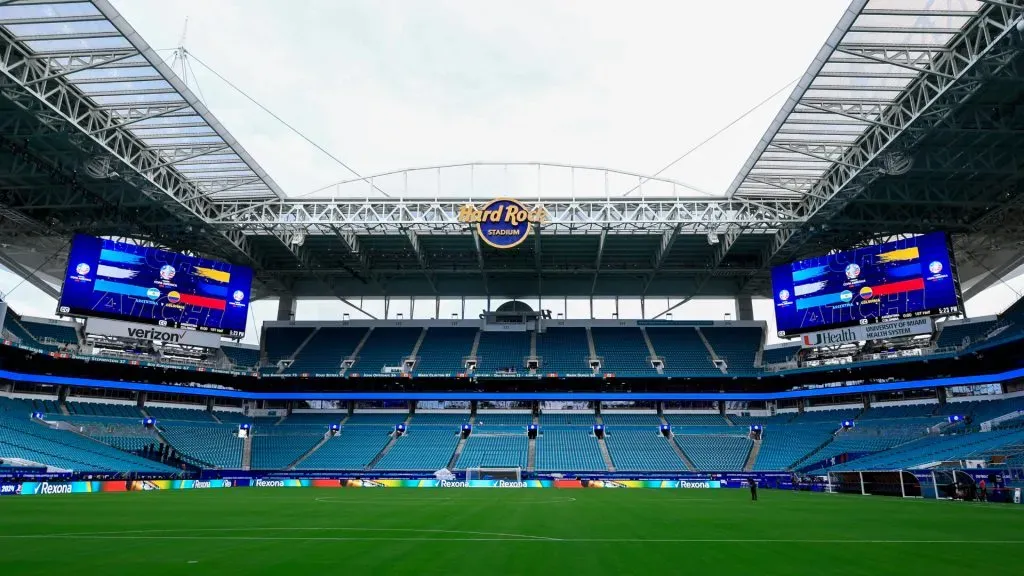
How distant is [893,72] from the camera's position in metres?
27.9

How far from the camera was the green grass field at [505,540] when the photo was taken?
1123cm

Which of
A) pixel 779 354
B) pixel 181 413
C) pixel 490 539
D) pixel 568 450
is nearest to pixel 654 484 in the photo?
pixel 568 450

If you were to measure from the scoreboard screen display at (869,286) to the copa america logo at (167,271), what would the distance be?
48.2 m

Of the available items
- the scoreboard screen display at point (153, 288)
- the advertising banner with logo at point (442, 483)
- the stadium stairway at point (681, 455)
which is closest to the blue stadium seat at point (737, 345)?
the stadium stairway at point (681, 455)

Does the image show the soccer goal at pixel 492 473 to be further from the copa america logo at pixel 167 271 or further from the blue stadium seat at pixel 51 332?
the blue stadium seat at pixel 51 332

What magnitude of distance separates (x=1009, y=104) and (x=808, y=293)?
2077cm

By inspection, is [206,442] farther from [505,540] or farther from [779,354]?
[779,354]

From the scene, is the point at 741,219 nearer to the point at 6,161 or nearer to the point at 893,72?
the point at 893,72

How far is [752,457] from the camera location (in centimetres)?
4881

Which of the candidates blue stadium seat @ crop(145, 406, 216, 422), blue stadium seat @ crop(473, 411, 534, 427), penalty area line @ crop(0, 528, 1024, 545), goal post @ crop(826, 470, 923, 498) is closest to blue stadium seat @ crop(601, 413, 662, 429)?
blue stadium seat @ crop(473, 411, 534, 427)

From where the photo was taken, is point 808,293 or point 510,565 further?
point 808,293

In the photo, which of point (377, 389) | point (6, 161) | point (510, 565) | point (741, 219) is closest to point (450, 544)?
point (510, 565)

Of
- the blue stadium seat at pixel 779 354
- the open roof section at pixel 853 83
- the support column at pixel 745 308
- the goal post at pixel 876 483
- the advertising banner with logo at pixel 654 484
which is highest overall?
the open roof section at pixel 853 83

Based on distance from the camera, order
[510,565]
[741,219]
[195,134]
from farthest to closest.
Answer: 1. [741,219]
2. [195,134]
3. [510,565]
